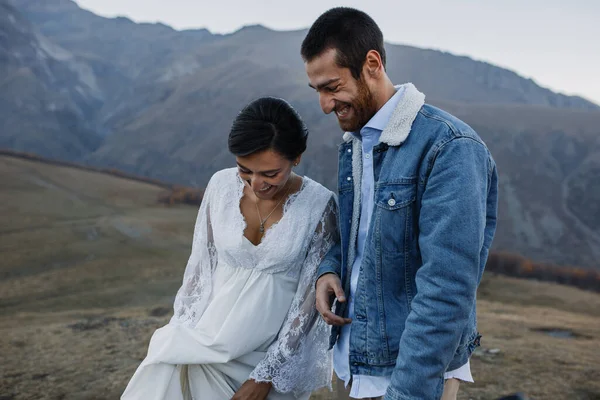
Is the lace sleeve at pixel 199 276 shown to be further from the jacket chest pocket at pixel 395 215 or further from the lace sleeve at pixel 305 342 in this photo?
the jacket chest pocket at pixel 395 215

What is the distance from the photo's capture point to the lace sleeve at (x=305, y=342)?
2.08 metres

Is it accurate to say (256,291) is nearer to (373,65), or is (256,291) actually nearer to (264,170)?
(264,170)

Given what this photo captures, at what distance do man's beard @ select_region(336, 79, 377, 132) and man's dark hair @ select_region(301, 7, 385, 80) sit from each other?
0.14 feet

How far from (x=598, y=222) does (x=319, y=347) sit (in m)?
22.2

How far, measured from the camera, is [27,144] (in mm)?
33750

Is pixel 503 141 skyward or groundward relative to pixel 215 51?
groundward

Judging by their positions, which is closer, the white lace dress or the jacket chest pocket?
the jacket chest pocket

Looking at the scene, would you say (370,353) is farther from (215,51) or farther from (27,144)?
(215,51)

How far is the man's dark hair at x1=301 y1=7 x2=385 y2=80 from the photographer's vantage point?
1.54m

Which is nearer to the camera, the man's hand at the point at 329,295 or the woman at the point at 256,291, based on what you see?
the man's hand at the point at 329,295

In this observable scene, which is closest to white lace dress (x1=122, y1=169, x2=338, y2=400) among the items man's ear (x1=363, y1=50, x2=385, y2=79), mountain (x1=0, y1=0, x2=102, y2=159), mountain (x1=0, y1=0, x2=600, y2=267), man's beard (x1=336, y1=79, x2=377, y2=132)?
man's beard (x1=336, y1=79, x2=377, y2=132)

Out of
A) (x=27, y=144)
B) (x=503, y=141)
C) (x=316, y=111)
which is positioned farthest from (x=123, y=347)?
(x=27, y=144)

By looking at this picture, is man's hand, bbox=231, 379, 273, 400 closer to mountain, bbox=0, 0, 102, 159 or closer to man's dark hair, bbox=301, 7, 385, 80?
man's dark hair, bbox=301, 7, 385, 80

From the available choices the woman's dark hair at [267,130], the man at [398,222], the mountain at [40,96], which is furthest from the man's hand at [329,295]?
the mountain at [40,96]
